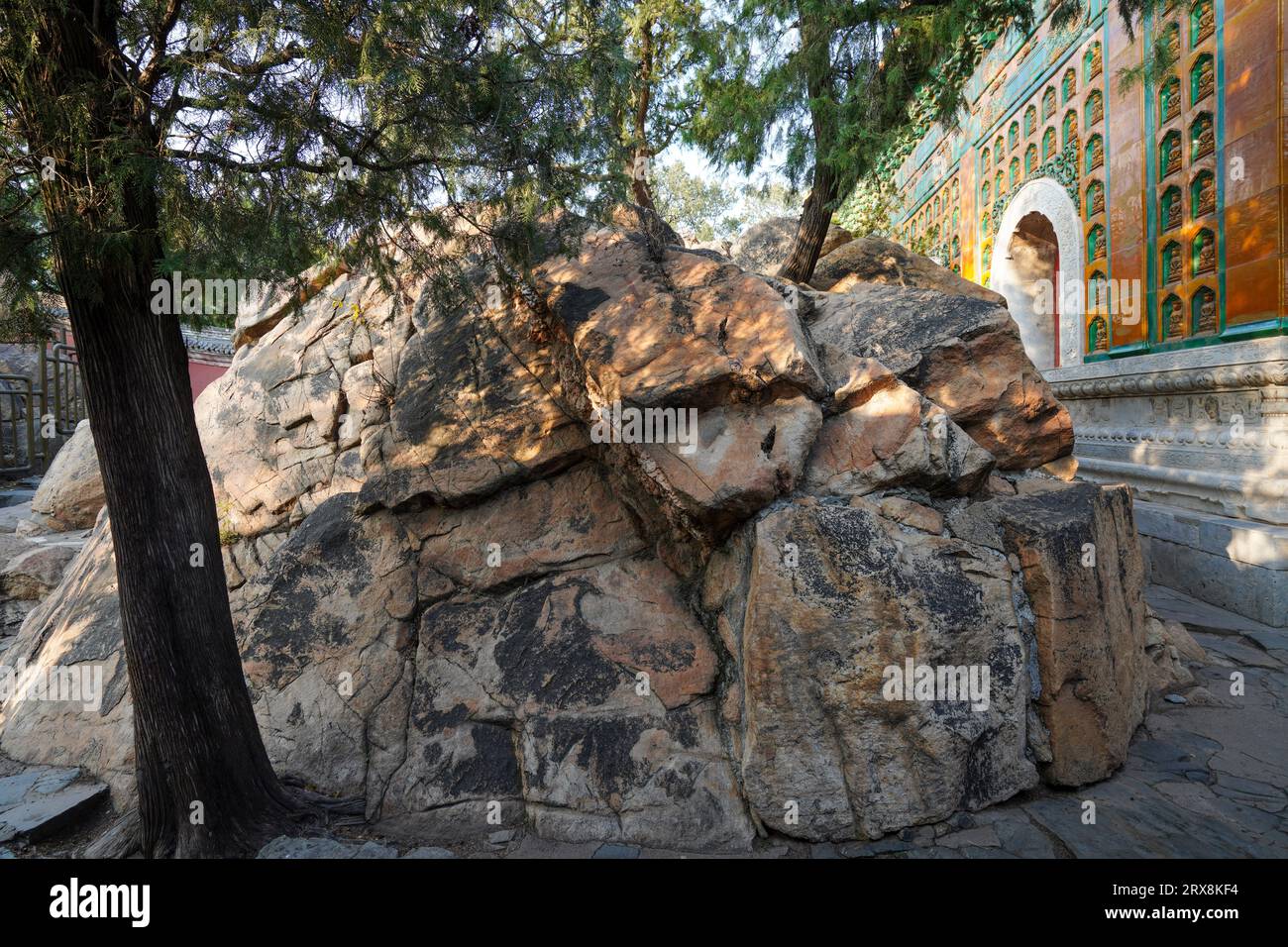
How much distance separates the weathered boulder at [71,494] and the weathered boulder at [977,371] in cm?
828

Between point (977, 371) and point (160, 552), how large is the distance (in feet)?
15.2

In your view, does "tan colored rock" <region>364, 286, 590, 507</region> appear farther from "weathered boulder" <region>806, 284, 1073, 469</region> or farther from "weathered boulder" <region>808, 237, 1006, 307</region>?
"weathered boulder" <region>808, 237, 1006, 307</region>

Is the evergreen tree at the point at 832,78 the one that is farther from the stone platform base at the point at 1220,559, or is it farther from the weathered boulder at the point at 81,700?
the weathered boulder at the point at 81,700

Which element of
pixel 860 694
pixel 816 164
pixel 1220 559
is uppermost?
pixel 816 164

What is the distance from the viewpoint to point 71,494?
820 centimetres

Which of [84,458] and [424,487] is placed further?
[84,458]

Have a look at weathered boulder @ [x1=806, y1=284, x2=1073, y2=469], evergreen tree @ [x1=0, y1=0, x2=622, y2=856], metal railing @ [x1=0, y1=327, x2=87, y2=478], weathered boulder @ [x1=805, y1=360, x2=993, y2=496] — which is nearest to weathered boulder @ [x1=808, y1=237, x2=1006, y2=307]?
weathered boulder @ [x1=806, y1=284, x2=1073, y2=469]

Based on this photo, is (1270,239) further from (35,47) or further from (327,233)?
(35,47)

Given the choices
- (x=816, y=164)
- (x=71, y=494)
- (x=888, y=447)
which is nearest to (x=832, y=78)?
(x=816, y=164)

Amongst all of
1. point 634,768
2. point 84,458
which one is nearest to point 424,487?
point 634,768

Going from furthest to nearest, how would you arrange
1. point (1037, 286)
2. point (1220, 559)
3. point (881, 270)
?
point (1037, 286) < point (881, 270) < point (1220, 559)

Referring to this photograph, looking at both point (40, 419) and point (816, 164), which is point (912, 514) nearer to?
point (816, 164)

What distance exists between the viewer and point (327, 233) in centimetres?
375

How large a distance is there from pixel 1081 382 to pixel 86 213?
347 inches
